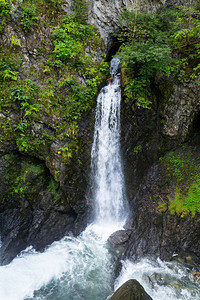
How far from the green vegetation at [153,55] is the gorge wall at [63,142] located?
0.50 metres

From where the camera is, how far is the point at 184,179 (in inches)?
313

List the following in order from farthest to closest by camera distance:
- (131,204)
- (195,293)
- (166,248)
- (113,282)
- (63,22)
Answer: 1. (63,22)
2. (131,204)
3. (166,248)
4. (113,282)
5. (195,293)

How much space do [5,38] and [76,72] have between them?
3.25 m

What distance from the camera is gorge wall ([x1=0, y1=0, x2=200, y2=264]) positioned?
7.36m

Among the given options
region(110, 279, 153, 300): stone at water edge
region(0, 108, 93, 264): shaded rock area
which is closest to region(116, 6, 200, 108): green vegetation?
region(0, 108, 93, 264): shaded rock area

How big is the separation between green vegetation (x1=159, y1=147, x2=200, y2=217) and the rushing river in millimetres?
A: 1970

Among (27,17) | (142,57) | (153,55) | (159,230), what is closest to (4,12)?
(27,17)

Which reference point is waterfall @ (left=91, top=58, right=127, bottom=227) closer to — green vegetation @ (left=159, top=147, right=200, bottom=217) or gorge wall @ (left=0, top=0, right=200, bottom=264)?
gorge wall @ (left=0, top=0, right=200, bottom=264)

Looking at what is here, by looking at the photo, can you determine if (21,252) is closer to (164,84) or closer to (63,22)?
(164,84)

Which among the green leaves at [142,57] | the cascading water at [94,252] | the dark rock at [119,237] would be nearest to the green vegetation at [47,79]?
the cascading water at [94,252]

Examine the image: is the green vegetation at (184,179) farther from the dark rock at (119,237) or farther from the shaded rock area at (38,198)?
the shaded rock area at (38,198)

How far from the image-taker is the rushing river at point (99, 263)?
5.69 m

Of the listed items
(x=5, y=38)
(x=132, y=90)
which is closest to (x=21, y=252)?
(x=132, y=90)

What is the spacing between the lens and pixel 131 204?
857cm
